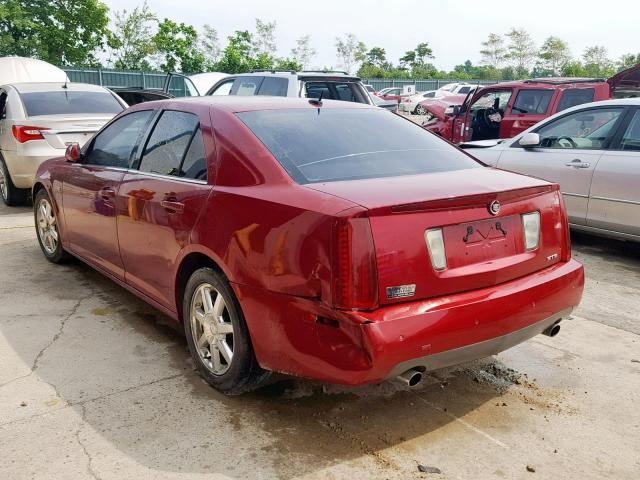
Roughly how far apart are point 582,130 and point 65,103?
652 centimetres

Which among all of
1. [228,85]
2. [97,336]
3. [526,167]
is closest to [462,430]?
[97,336]

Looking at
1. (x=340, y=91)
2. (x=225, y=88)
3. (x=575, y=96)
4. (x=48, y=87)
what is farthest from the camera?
(x=225, y=88)

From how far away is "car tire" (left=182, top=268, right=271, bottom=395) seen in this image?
3152 mm

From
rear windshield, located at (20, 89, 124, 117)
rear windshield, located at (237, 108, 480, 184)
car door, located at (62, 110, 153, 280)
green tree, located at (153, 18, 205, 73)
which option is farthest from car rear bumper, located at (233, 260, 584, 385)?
green tree, located at (153, 18, 205, 73)

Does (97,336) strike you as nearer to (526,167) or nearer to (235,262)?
(235,262)

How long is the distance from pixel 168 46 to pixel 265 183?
108 ft

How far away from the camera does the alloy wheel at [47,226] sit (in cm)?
569

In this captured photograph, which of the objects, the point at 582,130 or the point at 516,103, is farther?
the point at 516,103

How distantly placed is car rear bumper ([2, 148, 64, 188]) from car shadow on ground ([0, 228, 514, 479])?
414 centimetres

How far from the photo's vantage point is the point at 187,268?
358 cm

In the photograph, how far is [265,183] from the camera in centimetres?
308

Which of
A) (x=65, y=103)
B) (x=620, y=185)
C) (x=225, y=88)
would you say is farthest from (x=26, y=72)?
(x=620, y=185)

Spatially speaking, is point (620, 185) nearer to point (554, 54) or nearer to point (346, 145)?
point (346, 145)

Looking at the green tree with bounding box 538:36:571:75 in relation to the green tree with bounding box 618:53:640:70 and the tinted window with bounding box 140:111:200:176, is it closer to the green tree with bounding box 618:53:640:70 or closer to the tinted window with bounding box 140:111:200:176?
the green tree with bounding box 618:53:640:70
